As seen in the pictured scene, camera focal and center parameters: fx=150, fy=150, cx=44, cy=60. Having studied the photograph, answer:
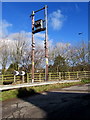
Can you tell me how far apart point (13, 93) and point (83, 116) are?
205 inches

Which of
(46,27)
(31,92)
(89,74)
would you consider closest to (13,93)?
(31,92)

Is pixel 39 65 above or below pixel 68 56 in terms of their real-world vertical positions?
below

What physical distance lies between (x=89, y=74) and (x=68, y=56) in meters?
10.5

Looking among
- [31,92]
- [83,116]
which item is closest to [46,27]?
[31,92]

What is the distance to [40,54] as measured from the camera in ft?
113

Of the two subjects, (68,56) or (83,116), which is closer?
(83,116)

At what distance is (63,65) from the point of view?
3381cm

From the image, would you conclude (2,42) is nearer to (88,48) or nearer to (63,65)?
(63,65)

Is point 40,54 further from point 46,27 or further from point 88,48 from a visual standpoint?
point 46,27

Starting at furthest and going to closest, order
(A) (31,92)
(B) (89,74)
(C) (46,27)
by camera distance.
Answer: (B) (89,74) < (C) (46,27) < (A) (31,92)

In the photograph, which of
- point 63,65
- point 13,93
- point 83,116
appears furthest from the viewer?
point 63,65

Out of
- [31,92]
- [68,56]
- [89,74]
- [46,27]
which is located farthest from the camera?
[68,56]

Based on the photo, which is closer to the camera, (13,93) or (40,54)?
(13,93)

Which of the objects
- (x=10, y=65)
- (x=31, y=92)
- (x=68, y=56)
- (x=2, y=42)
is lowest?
(x=31, y=92)
